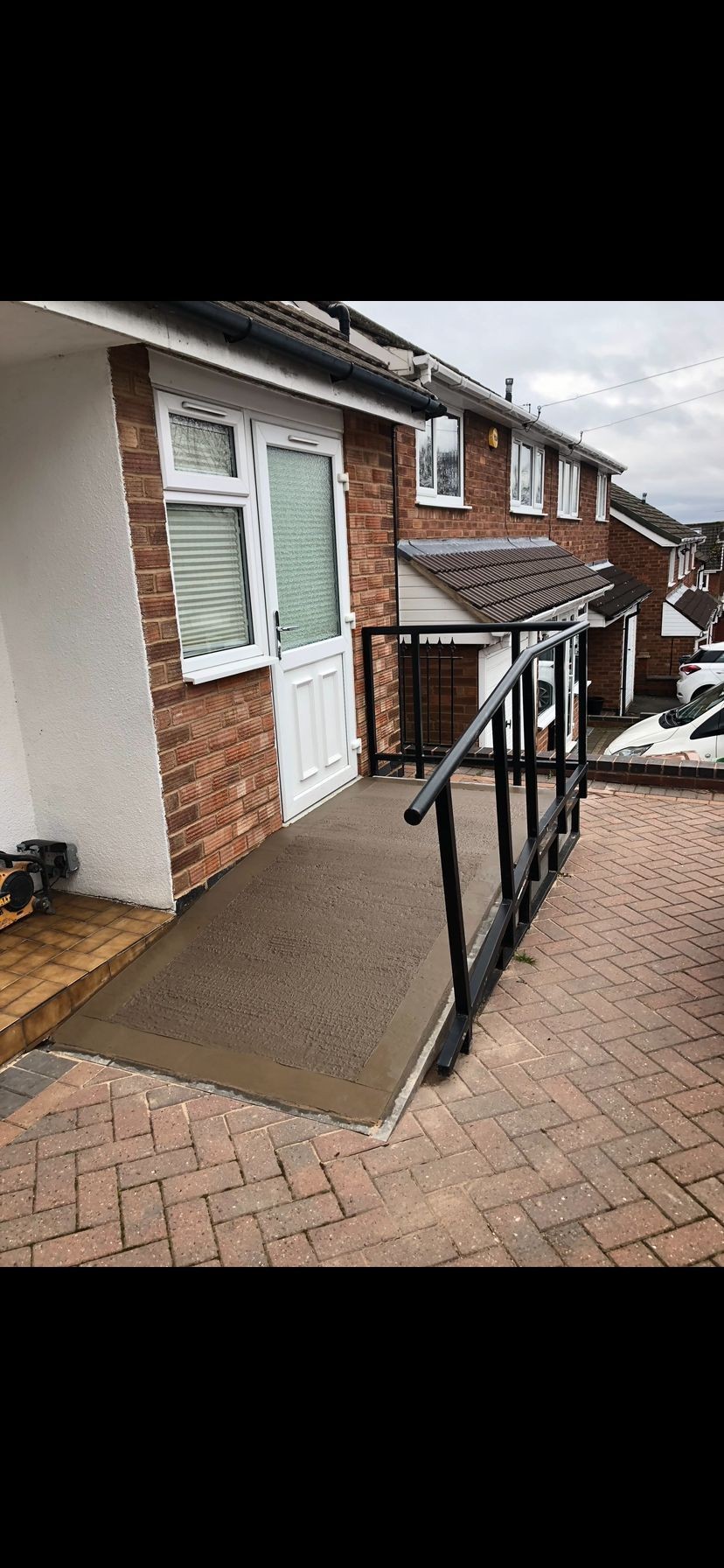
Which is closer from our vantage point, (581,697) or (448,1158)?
(448,1158)

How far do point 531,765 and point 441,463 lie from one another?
6087 millimetres

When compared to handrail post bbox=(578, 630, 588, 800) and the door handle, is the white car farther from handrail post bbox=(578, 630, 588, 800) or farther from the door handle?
the door handle

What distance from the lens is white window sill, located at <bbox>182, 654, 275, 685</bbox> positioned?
3682 mm

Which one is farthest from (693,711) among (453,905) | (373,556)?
(453,905)

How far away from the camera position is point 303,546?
4.79 metres

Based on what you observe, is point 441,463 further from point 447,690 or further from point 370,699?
point 370,699

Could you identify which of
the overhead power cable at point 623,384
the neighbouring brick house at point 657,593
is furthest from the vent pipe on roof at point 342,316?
the neighbouring brick house at point 657,593

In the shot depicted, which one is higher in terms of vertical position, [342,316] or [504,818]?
[342,316]

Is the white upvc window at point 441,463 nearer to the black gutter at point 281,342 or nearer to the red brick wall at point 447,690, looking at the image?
the red brick wall at point 447,690

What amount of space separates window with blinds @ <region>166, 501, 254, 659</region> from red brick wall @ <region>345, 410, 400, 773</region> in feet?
4.57
